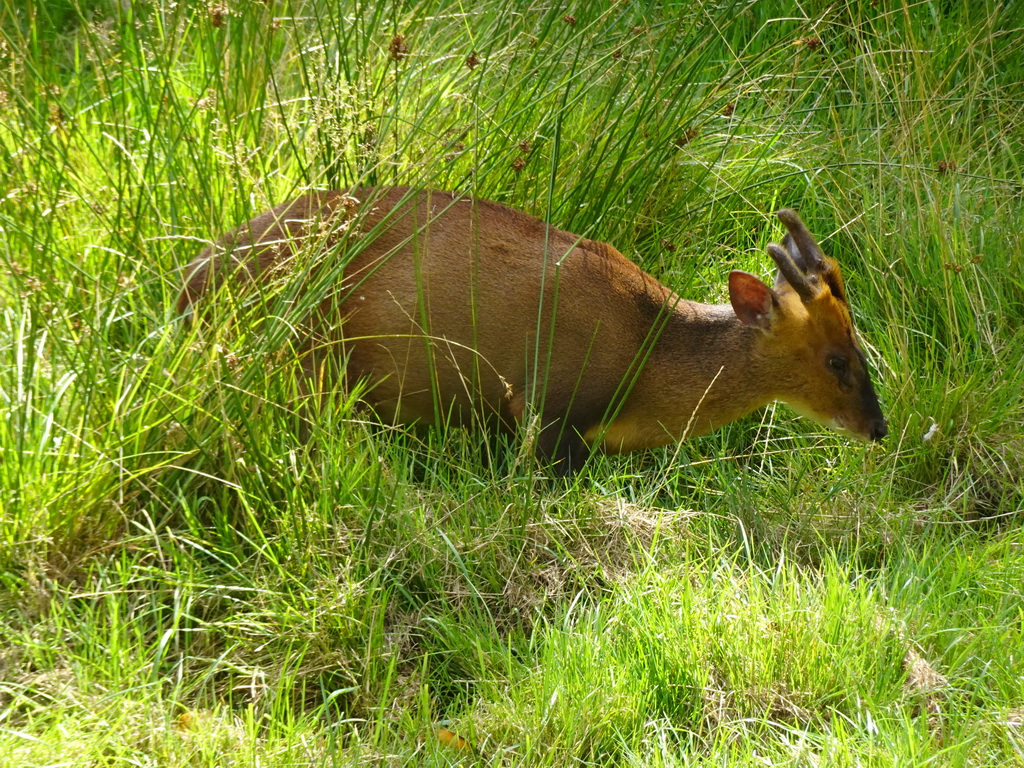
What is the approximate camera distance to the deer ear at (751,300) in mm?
4488

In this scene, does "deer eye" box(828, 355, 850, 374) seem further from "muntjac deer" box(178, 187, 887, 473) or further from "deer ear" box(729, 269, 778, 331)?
"deer ear" box(729, 269, 778, 331)

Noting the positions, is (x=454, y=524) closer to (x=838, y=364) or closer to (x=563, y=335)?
(x=563, y=335)

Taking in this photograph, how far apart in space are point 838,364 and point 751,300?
40 cm

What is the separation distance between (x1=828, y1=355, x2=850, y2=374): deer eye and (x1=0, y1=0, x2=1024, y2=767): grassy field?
9.5 inches

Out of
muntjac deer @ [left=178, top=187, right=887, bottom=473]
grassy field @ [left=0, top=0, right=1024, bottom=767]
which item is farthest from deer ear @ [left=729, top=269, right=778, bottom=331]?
grassy field @ [left=0, top=0, right=1024, bottom=767]

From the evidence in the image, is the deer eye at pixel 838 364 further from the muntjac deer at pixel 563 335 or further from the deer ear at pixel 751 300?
the deer ear at pixel 751 300

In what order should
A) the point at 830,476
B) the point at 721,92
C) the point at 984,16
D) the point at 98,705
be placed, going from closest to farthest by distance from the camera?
the point at 98,705 → the point at 830,476 → the point at 721,92 → the point at 984,16

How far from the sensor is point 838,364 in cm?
459

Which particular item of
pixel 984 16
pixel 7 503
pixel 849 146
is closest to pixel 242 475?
pixel 7 503

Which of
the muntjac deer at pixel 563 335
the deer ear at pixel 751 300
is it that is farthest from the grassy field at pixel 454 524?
the deer ear at pixel 751 300

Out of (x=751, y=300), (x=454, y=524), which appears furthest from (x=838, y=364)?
(x=454, y=524)

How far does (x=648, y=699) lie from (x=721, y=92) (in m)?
2.93

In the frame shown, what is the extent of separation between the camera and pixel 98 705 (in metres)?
3.06

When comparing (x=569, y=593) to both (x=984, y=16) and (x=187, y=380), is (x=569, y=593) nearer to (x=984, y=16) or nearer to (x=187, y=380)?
(x=187, y=380)
